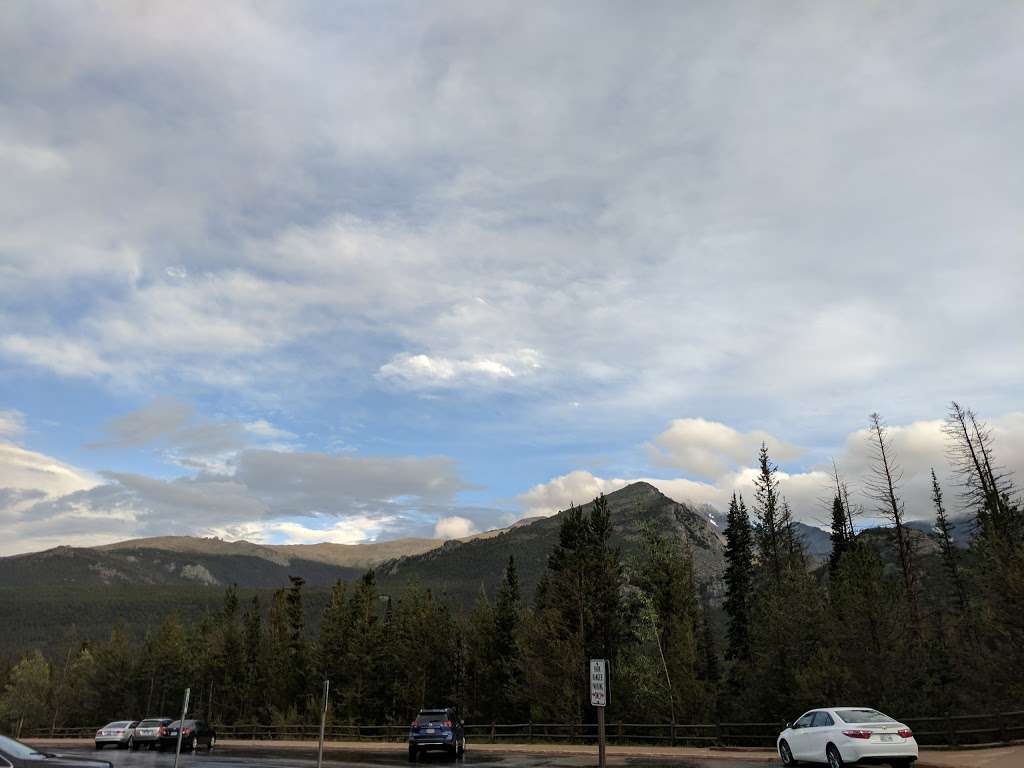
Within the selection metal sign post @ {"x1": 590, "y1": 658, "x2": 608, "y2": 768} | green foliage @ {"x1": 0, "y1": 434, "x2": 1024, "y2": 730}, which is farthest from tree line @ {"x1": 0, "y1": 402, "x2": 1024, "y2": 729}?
metal sign post @ {"x1": 590, "y1": 658, "x2": 608, "y2": 768}

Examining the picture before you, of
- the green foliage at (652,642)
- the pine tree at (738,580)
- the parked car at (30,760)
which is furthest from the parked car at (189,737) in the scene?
the pine tree at (738,580)

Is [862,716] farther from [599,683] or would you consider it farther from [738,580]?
[738,580]

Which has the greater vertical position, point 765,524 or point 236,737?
point 765,524

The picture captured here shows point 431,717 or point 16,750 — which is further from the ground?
point 16,750

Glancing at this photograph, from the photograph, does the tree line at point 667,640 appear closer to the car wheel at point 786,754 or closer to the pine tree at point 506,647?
the pine tree at point 506,647

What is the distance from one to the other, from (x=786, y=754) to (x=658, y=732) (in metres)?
24.8

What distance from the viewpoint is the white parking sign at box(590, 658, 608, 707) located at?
50.9ft

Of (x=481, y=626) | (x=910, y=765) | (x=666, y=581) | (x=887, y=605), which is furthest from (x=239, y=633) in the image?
(x=910, y=765)

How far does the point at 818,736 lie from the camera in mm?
18062

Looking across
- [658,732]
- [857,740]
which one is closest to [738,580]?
[658,732]

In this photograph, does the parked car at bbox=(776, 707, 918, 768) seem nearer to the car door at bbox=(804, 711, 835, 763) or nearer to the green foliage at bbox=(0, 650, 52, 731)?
the car door at bbox=(804, 711, 835, 763)

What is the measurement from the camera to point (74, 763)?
953 cm

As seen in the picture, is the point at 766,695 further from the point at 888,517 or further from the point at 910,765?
the point at 910,765

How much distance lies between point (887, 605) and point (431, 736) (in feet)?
77.5
